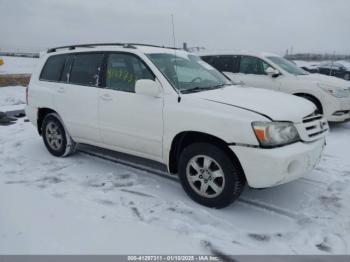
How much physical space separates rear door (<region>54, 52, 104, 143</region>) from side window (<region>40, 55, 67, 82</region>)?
12 centimetres

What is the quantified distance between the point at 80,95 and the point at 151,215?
87.9 inches

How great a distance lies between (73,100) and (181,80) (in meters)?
1.85

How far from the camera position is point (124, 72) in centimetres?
444

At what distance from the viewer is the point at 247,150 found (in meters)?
3.28

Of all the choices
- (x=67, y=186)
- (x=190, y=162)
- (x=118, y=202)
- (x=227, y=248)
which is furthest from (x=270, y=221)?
(x=67, y=186)

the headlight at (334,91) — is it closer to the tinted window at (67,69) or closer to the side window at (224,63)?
the side window at (224,63)

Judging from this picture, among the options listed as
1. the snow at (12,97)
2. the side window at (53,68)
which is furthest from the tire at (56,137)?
the snow at (12,97)

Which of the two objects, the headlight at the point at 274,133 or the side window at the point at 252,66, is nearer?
the headlight at the point at 274,133

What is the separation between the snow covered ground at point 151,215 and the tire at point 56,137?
46cm

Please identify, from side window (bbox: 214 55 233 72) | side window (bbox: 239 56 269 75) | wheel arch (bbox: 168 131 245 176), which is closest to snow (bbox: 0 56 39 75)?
side window (bbox: 214 55 233 72)

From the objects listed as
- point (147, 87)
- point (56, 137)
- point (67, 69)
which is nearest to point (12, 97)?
point (56, 137)

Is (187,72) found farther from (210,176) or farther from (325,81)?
(325,81)

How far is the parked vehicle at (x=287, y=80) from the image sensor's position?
7.46 metres

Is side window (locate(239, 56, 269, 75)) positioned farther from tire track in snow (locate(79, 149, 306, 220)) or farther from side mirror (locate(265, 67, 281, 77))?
tire track in snow (locate(79, 149, 306, 220))
